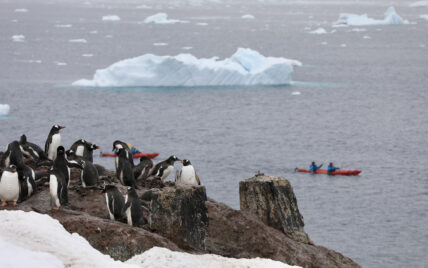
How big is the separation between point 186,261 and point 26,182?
546 centimetres

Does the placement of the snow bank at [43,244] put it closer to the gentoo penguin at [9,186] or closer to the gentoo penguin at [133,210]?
the gentoo penguin at [133,210]

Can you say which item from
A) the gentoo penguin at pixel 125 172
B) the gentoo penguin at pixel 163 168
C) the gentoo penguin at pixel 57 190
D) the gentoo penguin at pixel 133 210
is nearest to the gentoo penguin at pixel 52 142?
the gentoo penguin at pixel 163 168

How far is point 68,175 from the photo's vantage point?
1859 centimetres

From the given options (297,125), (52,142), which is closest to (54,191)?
(52,142)

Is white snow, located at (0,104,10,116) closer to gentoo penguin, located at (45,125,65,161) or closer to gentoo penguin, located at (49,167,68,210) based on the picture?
gentoo penguin, located at (45,125,65,161)

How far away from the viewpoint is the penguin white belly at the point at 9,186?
Answer: 17.5 m

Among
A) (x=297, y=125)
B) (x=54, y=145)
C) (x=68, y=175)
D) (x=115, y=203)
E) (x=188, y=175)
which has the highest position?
(x=54, y=145)

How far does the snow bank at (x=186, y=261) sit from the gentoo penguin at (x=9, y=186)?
4.47 m

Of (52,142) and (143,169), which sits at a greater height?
(52,142)

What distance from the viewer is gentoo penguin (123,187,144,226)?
16.7m

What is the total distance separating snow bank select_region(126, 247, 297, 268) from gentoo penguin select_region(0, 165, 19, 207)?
176 inches

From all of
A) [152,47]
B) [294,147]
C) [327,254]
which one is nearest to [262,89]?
[294,147]

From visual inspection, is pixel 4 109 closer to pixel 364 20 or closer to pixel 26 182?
pixel 26 182

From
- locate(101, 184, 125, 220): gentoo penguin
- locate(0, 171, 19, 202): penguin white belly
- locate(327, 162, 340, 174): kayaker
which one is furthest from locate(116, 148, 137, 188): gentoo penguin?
locate(327, 162, 340, 174): kayaker
